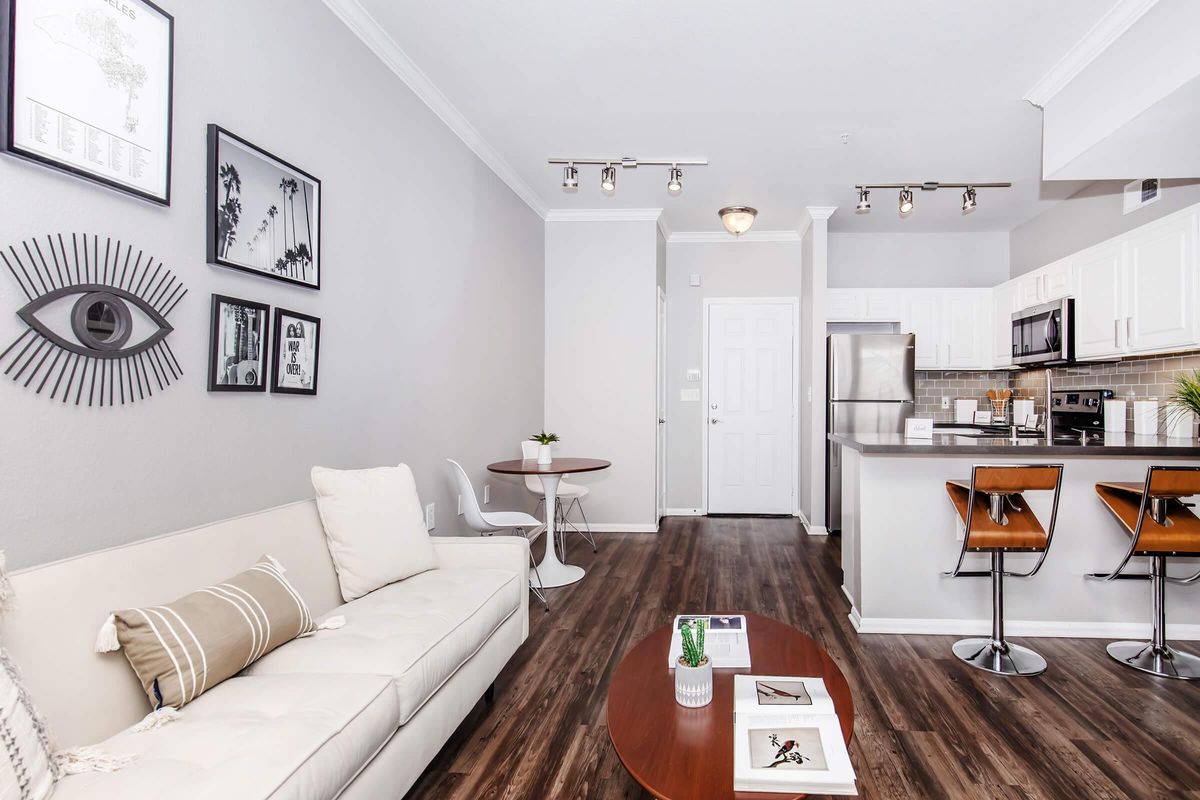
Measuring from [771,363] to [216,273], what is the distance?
16.8 feet

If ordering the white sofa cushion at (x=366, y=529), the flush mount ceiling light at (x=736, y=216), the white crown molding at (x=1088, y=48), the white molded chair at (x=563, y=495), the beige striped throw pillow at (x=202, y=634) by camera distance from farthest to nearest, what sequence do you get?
the flush mount ceiling light at (x=736, y=216) → the white molded chair at (x=563, y=495) → the white crown molding at (x=1088, y=48) → the white sofa cushion at (x=366, y=529) → the beige striped throw pillow at (x=202, y=634)

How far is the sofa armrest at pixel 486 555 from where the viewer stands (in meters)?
2.67

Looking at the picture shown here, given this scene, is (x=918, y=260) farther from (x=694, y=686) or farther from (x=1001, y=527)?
(x=694, y=686)

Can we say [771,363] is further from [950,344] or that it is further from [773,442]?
[950,344]

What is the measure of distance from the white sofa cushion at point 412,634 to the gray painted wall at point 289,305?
1.83ft

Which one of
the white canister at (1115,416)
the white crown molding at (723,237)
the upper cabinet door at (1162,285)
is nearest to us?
the upper cabinet door at (1162,285)

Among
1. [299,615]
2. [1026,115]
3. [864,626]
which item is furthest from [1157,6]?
[299,615]

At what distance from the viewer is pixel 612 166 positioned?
4195 mm

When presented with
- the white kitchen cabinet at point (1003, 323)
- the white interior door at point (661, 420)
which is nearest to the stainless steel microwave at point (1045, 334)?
the white kitchen cabinet at point (1003, 323)

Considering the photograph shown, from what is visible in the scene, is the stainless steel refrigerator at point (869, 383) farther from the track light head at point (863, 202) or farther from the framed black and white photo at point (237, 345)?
the framed black and white photo at point (237, 345)

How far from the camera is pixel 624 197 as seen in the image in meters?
5.14

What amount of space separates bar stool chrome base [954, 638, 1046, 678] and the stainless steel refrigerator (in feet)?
7.92

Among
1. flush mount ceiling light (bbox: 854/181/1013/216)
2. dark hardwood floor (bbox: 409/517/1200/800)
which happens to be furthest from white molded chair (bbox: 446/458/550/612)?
flush mount ceiling light (bbox: 854/181/1013/216)

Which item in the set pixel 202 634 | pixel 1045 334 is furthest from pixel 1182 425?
pixel 202 634
